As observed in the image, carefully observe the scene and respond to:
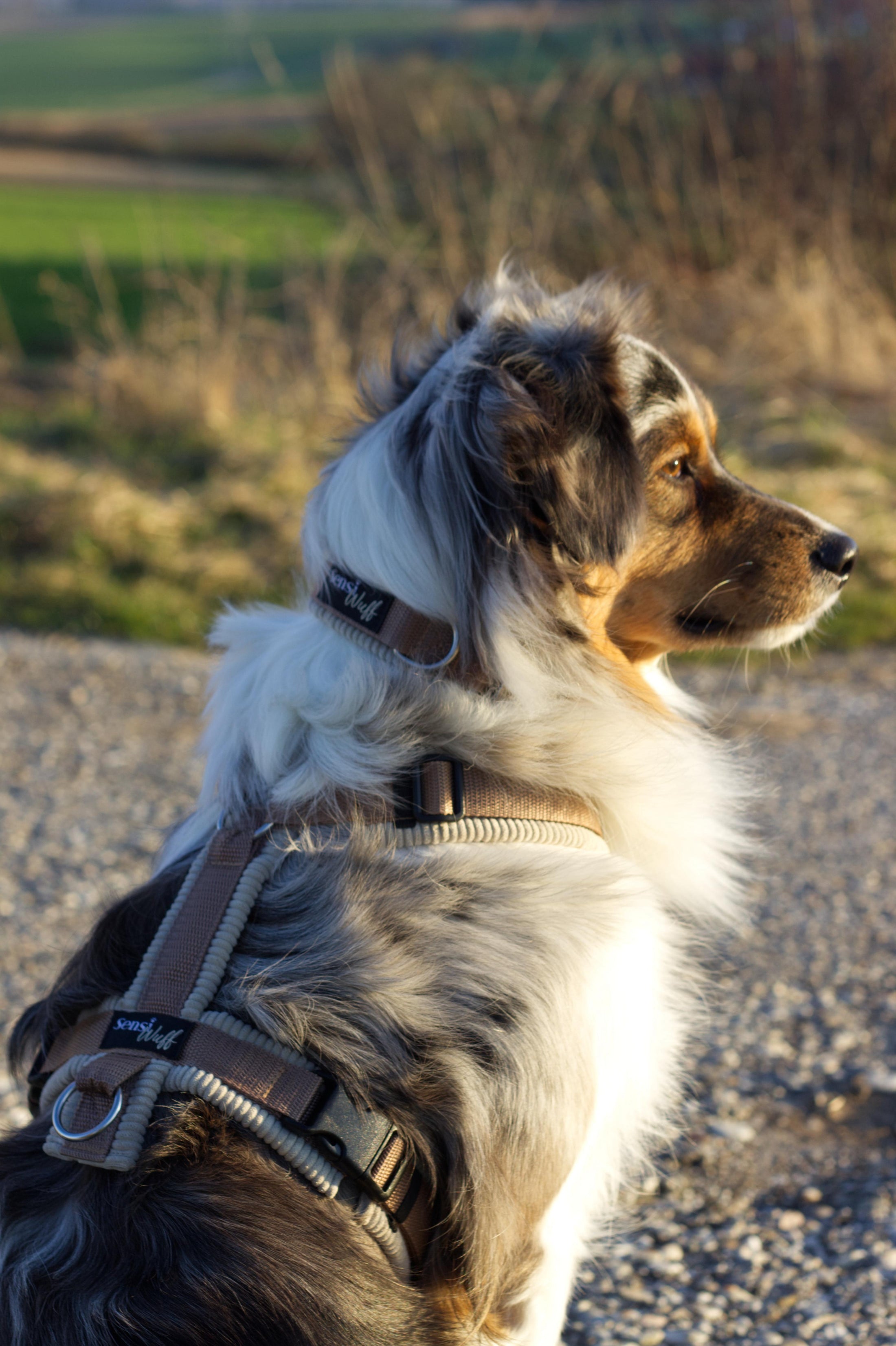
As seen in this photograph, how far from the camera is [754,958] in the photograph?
4160 millimetres

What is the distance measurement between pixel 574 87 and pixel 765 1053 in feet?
29.2

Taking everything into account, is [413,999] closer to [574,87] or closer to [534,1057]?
[534,1057]

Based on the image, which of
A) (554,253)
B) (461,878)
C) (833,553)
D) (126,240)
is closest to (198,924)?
(461,878)

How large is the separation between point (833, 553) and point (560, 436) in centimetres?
95

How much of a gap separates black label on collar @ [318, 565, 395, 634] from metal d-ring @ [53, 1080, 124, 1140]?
0.95m

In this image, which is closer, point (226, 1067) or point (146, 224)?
point (226, 1067)

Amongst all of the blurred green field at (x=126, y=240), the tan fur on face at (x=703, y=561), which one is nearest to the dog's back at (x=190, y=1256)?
the tan fur on face at (x=703, y=561)

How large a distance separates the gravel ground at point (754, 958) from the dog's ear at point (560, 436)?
1.54 meters

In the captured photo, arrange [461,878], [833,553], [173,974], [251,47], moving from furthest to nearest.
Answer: [251,47] → [833,553] → [461,878] → [173,974]

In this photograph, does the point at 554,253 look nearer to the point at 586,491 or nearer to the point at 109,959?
the point at 586,491

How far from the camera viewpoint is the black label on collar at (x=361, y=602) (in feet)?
7.66

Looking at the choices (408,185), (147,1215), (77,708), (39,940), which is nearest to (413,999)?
(147,1215)

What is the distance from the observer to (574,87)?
1014 centimetres

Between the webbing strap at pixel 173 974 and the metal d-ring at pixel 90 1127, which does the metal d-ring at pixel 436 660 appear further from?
the metal d-ring at pixel 90 1127
